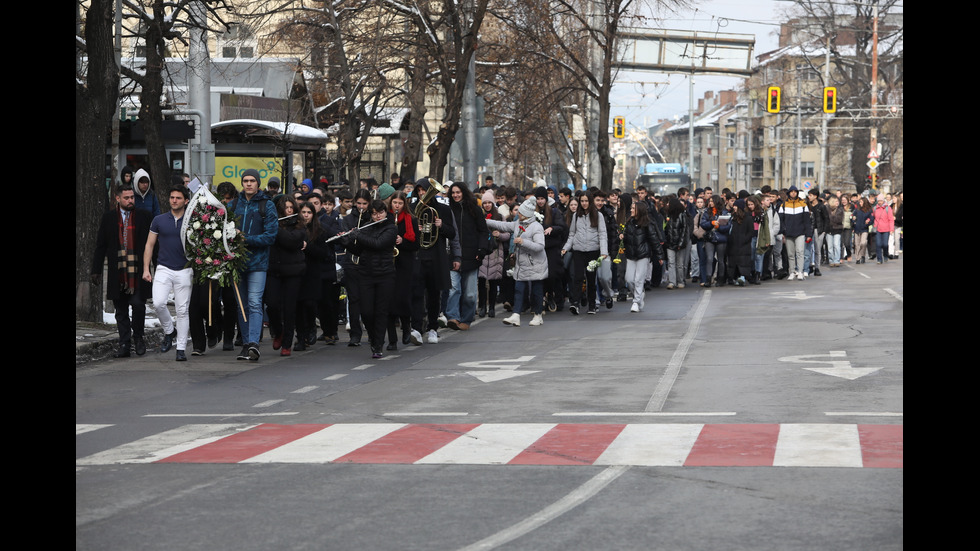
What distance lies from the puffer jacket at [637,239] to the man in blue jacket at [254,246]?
790 centimetres

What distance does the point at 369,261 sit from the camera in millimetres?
15906

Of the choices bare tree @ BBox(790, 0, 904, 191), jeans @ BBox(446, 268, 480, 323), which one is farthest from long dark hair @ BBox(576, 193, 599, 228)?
bare tree @ BBox(790, 0, 904, 191)

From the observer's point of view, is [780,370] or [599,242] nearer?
[780,370]

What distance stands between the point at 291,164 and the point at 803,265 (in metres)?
12.7

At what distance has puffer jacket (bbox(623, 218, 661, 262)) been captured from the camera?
2227 centimetres

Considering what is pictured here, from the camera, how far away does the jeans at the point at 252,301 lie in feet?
51.3

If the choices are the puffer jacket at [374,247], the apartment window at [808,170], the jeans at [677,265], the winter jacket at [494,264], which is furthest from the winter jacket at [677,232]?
the apartment window at [808,170]

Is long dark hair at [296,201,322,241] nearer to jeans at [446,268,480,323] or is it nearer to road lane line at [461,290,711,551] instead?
jeans at [446,268,480,323]

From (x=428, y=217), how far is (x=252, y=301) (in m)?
2.95

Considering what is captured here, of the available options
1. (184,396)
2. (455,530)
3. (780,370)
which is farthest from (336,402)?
(455,530)

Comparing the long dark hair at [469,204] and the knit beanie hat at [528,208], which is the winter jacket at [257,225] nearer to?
the long dark hair at [469,204]

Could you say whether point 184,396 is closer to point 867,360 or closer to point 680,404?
point 680,404

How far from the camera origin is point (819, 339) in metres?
16.6

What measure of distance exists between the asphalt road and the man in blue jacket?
457 millimetres
